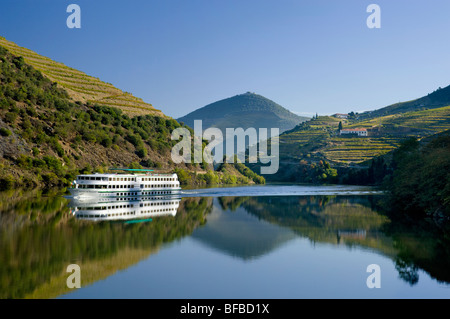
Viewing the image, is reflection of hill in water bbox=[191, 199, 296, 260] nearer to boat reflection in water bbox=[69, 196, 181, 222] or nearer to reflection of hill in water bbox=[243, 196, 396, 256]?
reflection of hill in water bbox=[243, 196, 396, 256]

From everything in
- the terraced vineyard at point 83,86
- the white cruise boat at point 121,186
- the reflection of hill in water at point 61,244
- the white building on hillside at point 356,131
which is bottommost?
the reflection of hill in water at point 61,244

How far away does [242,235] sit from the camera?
110ft

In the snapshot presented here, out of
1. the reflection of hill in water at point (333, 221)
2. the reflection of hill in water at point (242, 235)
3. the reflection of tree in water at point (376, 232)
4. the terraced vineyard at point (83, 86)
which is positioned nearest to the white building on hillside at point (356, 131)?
the terraced vineyard at point (83, 86)

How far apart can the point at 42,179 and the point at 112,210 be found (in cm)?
3259

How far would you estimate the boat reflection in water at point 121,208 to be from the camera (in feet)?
132

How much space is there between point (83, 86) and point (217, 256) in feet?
352

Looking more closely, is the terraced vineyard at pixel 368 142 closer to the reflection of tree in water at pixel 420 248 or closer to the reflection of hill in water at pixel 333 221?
the reflection of hill in water at pixel 333 221

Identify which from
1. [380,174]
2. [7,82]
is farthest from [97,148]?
[380,174]

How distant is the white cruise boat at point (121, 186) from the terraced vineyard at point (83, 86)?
53.3m

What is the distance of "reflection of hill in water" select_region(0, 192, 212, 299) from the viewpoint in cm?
1889

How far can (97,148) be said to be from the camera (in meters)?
94.3

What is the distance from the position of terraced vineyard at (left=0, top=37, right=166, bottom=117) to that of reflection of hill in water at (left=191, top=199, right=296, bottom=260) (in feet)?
257

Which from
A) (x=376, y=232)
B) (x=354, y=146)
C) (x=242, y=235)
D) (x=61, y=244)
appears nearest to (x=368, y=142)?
(x=354, y=146)
